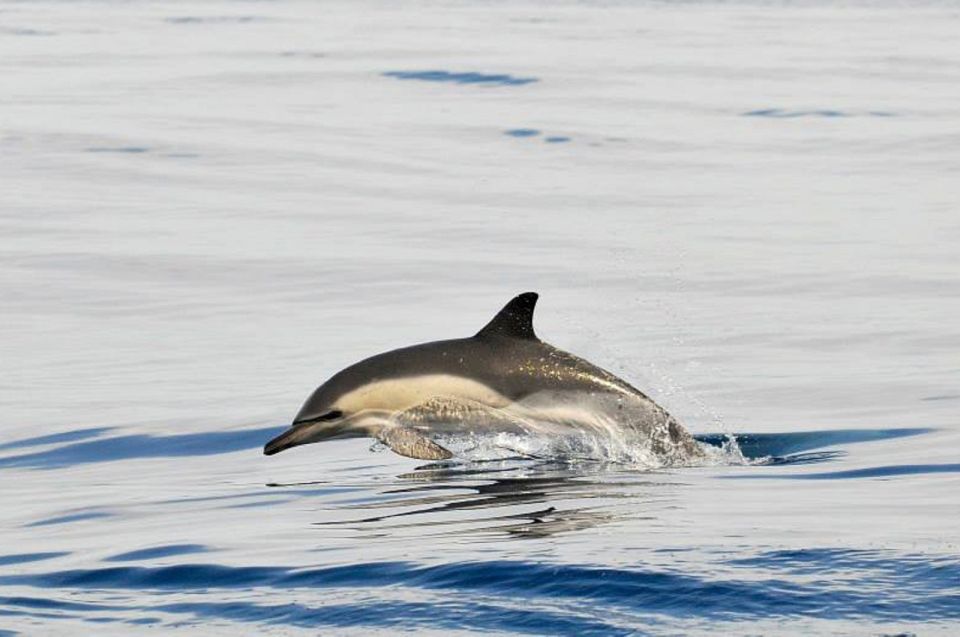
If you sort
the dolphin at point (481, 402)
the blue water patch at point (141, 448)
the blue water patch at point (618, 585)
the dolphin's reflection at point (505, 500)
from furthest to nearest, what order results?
1. the blue water patch at point (141, 448)
2. the dolphin at point (481, 402)
3. the dolphin's reflection at point (505, 500)
4. the blue water patch at point (618, 585)

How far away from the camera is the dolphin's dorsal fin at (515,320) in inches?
462

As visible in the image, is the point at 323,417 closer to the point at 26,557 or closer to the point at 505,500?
the point at 505,500

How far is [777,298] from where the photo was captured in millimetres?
18125

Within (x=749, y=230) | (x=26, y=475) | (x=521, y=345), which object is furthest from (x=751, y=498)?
(x=749, y=230)

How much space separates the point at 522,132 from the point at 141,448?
62.4 feet

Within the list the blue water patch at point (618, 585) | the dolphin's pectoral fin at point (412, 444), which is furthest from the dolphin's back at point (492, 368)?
the blue water patch at point (618, 585)

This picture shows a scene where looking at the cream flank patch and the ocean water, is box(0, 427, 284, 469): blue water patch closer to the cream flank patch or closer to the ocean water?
the ocean water

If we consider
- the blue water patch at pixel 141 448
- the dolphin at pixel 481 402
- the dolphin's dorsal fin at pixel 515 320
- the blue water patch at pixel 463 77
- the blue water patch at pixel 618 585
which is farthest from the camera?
the blue water patch at pixel 463 77

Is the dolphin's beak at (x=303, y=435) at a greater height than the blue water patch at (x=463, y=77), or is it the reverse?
the blue water patch at (x=463, y=77)

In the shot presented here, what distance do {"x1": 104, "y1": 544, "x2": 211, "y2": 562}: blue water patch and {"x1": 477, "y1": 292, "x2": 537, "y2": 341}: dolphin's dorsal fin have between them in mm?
2767

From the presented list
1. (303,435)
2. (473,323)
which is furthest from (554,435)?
(473,323)

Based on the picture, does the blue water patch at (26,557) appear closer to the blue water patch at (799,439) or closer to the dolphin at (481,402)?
the dolphin at (481,402)

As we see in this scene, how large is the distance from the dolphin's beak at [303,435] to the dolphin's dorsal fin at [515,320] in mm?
975

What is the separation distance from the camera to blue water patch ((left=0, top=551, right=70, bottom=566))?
9555 mm
